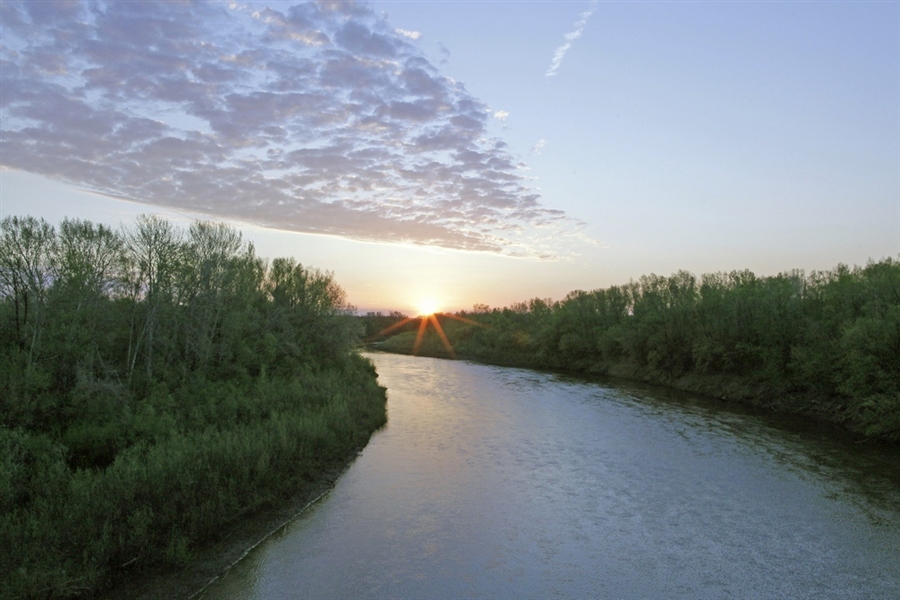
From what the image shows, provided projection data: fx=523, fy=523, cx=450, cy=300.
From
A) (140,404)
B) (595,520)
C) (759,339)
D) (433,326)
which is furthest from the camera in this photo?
(433,326)

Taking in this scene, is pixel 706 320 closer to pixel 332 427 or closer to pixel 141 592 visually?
pixel 332 427

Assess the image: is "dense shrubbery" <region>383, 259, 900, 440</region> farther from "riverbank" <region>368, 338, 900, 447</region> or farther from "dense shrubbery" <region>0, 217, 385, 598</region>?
"dense shrubbery" <region>0, 217, 385, 598</region>

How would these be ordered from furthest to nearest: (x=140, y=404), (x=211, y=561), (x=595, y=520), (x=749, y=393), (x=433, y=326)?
(x=433, y=326)
(x=749, y=393)
(x=140, y=404)
(x=595, y=520)
(x=211, y=561)

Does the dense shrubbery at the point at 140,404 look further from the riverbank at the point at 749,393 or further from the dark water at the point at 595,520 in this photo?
the riverbank at the point at 749,393

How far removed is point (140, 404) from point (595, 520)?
17097 millimetres

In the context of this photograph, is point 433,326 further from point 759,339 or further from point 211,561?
point 211,561

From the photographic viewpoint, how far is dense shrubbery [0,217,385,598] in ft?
37.8

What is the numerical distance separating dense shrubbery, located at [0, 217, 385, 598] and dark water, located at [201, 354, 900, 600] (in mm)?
2059

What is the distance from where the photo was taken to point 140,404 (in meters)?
20.2

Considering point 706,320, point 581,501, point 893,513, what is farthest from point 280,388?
point 706,320

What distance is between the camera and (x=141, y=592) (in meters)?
10.5

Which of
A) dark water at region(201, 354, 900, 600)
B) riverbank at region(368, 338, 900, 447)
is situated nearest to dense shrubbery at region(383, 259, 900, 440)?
riverbank at region(368, 338, 900, 447)

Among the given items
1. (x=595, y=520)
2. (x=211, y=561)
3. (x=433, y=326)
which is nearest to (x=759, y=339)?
(x=595, y=520)

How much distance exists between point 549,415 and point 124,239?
24325mm
